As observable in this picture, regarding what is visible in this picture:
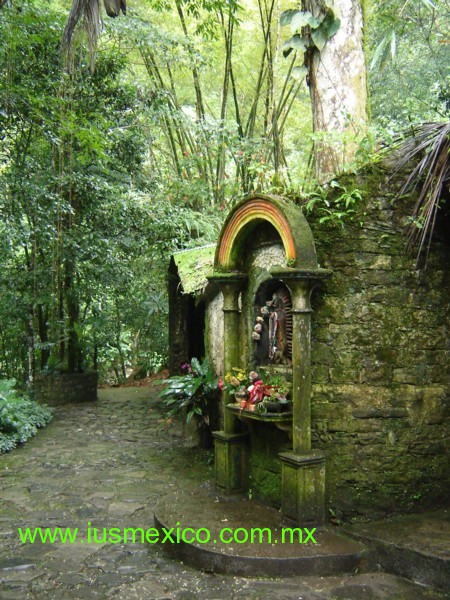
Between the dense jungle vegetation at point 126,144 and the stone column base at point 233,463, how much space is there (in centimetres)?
247

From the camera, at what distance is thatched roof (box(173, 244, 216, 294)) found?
6844 millimetres

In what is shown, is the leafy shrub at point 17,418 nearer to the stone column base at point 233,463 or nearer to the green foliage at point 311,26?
Result: the stone column base at point 233,463

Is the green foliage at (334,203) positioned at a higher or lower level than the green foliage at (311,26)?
lower

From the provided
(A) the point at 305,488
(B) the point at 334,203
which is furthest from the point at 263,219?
(A) the point at 305,488

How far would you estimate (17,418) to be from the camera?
8.19 m

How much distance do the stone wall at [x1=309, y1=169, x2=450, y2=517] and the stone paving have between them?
29.5 inches

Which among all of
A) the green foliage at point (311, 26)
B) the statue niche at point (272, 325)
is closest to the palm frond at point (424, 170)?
the statue niche at point (272, 325)

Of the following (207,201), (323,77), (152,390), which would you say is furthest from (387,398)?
(152,390)

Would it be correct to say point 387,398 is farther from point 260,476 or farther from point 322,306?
point 260,476

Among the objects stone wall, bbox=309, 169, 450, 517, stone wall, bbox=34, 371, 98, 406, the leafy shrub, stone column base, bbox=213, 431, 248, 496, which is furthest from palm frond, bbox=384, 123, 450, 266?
stone wall, bbox=34, 371, 98, 406

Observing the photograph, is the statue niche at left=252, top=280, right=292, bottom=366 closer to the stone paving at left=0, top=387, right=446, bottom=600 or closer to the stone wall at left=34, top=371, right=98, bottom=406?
the stone paving at left=0, top=387, right=446, bottom=600

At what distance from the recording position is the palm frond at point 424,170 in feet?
13.2

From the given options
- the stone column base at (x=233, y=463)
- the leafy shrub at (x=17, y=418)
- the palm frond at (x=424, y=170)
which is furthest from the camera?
the leafy shrub at (x=17, y=418)

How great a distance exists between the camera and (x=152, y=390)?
1237 cm
